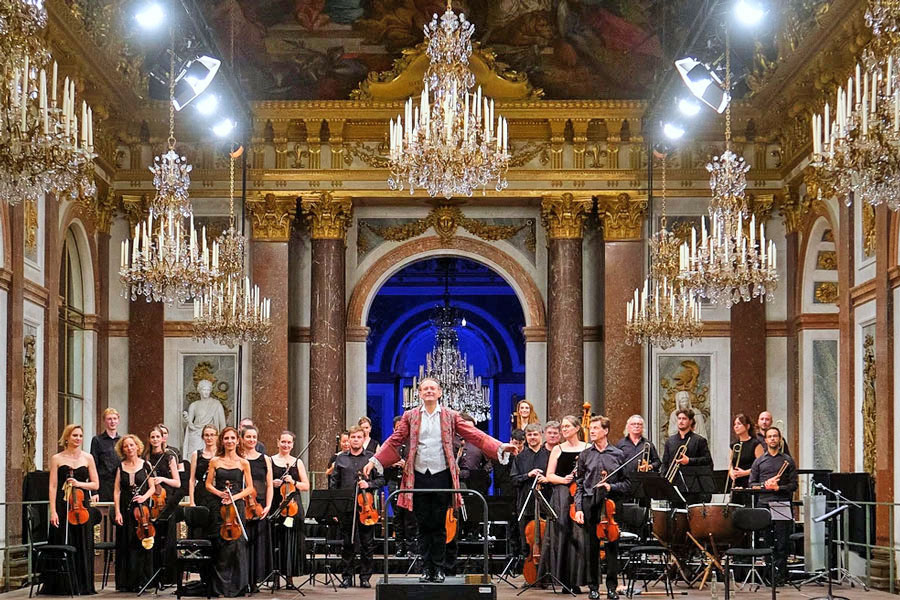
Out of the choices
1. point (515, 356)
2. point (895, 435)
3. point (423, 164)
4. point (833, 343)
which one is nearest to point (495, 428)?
point (515, 356)

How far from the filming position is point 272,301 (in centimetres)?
2064

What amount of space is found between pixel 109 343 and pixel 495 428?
13746mm

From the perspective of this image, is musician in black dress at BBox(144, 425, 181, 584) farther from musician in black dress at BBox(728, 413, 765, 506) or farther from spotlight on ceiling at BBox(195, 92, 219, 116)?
spotlight on ceiling at BBox(195, 92, 219, 116)

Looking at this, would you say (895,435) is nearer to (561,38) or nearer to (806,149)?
(806,149)

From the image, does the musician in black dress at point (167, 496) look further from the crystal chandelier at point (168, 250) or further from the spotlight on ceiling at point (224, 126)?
the spotlight on ceiling at point (224, 126)

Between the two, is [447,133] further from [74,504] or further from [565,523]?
[74,504]

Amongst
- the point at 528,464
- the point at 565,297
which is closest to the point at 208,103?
the point at 565,297

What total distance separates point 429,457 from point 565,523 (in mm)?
2203

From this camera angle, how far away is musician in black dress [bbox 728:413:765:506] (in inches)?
596

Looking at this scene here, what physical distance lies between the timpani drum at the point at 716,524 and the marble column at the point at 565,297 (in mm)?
7972

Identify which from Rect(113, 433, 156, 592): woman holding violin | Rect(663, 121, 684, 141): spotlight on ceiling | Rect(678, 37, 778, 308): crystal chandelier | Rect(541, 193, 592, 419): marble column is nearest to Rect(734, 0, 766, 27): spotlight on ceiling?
Rect(678, 37, 778, 308): crystal chandelier

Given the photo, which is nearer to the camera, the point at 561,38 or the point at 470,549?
the point at 470,549

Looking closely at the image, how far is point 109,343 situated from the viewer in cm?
2059

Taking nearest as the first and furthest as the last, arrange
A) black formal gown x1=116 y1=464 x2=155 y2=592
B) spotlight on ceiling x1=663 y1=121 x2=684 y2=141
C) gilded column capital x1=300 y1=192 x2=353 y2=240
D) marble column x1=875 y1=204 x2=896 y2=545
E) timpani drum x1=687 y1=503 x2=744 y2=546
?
timpani drum x1=687 y1=503 x2=744 y2=546
black formal gown x1=116 y1=464 x2=155 y2=592
marble column x1=875 y1=204 x2=896 y2=545
spotlight on ceiling x1=663 y1=121 x2=684 y2=141
gilded column capital x1=300 y1=192 x2=353 y2=240
